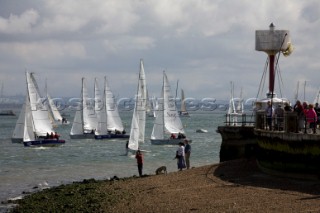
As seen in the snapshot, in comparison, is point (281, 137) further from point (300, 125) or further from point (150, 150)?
point (150, 150)

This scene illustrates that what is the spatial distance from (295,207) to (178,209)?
3.72 meters

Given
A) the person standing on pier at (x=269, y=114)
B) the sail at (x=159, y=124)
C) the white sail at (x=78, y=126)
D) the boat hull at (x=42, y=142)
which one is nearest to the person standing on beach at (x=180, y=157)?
the person standing on pier at (x=269, y=114)

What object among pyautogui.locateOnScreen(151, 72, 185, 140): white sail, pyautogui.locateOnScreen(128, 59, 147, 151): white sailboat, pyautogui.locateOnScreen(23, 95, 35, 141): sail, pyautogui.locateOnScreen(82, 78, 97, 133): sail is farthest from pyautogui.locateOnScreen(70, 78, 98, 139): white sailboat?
pyautogui.locateOnScreen(128, 59, 147, 151): white sailboat

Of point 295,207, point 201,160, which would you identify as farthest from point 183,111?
point 295,207

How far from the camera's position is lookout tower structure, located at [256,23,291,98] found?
3266 cm

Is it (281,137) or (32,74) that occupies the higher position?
(32,74)

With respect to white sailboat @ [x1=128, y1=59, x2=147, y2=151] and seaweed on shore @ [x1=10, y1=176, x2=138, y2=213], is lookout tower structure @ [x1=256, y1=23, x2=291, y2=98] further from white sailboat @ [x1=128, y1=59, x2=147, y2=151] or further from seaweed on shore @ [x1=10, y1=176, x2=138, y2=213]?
white sailboat @ [x1=128, y1=59, x2=147, y2=151]

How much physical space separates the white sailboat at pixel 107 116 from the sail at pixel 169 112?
13680 mm

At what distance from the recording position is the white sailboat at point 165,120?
68125 millimetres

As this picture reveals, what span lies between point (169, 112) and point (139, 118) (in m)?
9.92

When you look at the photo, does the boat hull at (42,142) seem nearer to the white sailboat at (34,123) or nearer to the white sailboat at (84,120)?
the white sailboat at (34,123)

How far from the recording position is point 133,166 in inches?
1864

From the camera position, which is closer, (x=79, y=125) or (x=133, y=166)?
(x=133, y=166)

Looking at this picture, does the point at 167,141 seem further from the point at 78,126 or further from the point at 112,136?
the point at 78,126
